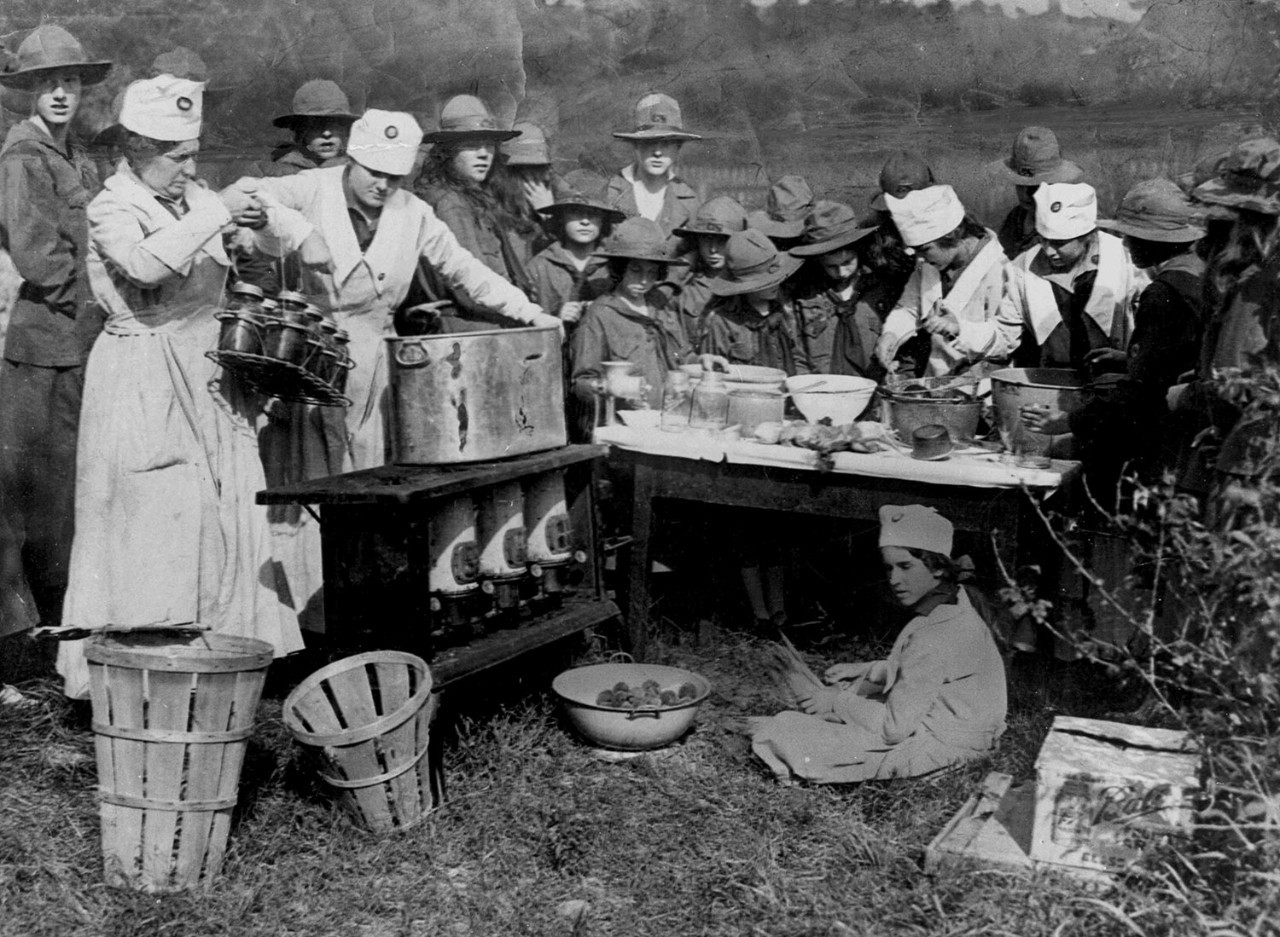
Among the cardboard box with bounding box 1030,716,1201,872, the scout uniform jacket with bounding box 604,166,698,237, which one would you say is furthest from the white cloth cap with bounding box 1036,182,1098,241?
the cardboard box with bounding box 1030,716,1201,872

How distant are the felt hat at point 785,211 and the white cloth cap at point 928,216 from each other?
88 centimetres

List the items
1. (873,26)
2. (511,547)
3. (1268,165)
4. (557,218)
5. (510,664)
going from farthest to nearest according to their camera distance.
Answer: (873,26) < (557,218) < (510,664) < (511,547) < (1268,165)

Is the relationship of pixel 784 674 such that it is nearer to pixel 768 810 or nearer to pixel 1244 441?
pixel 768 810

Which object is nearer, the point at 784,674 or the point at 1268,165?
Result: the point at 1268,165

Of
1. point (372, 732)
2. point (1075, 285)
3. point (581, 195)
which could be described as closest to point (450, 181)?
point (581, 195)

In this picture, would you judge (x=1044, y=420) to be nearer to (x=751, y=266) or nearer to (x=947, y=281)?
(x=947, y=281)

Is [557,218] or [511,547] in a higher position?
[557,218]

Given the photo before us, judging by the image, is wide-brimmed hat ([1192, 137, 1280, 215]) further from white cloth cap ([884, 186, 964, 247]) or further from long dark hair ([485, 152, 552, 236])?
long dark hair ([485, 152, 552, 236])

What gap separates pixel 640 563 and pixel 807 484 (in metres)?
0.87

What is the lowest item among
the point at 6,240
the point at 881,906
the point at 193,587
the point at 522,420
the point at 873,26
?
the point at 881,906

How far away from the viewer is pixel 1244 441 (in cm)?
439

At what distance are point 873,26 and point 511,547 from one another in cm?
622

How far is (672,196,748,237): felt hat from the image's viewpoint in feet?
23.2

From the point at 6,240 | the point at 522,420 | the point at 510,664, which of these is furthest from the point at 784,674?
the point at 6,240
